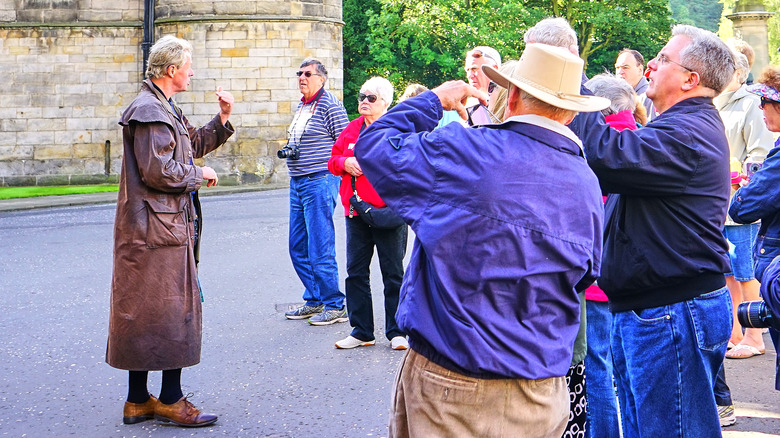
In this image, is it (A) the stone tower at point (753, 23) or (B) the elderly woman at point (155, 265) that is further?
(A) the stone tower at point (753, 23)

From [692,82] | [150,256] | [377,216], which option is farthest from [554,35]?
[377,216]

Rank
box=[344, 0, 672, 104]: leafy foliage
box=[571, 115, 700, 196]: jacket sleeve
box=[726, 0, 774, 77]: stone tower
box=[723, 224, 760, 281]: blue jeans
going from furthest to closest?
box=[344, 0, 672, 104]: leafy foliage, box=[726, 0, 774, 77]: stone tower, box=[723, 224, 760, 281]: blue jeans, box=[571, 115, 700, 196]: jacket sleeve

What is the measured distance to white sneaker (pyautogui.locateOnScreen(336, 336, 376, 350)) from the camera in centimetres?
680

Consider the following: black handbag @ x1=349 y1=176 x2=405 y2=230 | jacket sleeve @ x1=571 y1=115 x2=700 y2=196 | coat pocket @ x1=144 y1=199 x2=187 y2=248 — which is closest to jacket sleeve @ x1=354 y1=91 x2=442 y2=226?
jacket sleeve @ x1=571 y1=115 x2=700 y2=196

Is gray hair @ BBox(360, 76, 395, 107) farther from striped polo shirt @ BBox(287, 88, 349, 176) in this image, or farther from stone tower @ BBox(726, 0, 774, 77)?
stone tower @ BBox(726, 0, 774, 77)

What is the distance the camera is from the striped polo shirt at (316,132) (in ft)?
25.4

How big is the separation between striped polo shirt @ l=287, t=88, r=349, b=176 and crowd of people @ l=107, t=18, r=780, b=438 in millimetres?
1785

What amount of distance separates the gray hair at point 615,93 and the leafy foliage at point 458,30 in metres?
32.0

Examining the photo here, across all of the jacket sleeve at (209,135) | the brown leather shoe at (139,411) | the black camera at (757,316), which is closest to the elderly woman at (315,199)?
the jacket sleeve at (209,135)

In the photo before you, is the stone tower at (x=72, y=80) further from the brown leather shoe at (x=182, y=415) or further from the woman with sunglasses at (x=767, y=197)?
the woman with sunglasses at (x=767, y=197)

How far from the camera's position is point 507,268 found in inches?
108

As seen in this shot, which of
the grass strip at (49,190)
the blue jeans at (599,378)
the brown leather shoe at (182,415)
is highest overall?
the blue jeans at (599,378)

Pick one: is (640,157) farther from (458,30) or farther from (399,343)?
(458,30)

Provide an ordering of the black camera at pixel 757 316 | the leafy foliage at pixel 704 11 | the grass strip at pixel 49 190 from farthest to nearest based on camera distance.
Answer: the leafy foliage at pixel 704 11, the grass strip at pixel 49 190, the black camera at pixel 757 316
